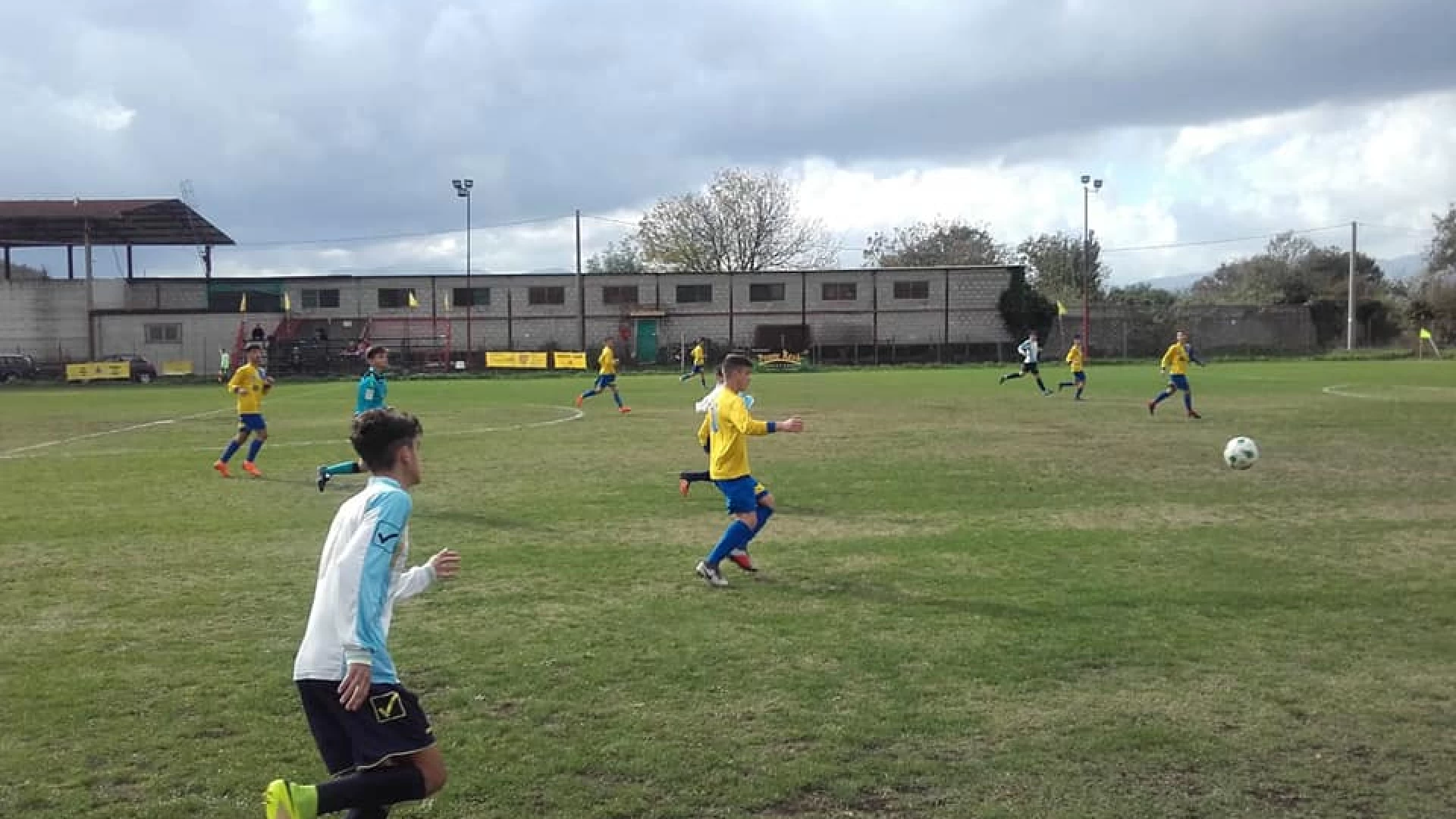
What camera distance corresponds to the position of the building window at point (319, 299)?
6944 centimetres

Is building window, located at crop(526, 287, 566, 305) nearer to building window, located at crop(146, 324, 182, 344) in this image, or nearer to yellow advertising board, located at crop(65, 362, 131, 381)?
building window, located at crop(146, 324, 182, 344)

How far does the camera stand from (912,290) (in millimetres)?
70438

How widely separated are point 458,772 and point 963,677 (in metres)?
3.03

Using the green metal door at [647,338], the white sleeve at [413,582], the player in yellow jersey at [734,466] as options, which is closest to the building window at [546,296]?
the green metal door at [647,338]

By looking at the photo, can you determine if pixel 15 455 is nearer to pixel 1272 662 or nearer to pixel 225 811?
pixel 225 811

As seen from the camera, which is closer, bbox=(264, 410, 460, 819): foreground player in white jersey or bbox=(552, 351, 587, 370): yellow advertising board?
bbox=(264, 410, 460, 819): foreground player in white jersey

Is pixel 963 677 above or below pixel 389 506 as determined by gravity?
below

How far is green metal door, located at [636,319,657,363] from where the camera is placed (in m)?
69.7

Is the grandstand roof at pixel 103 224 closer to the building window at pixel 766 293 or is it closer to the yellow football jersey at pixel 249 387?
the building window at pixel 766 293

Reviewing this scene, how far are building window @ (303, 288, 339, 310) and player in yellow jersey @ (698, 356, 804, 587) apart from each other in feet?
213

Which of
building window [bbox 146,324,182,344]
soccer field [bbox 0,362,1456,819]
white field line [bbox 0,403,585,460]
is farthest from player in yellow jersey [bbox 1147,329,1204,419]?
building window [bbox 146,324,182,344]

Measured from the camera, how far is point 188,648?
24.6ft

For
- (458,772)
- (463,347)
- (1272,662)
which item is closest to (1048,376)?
(463,347)

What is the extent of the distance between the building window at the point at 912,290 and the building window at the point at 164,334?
43579 millimetres
